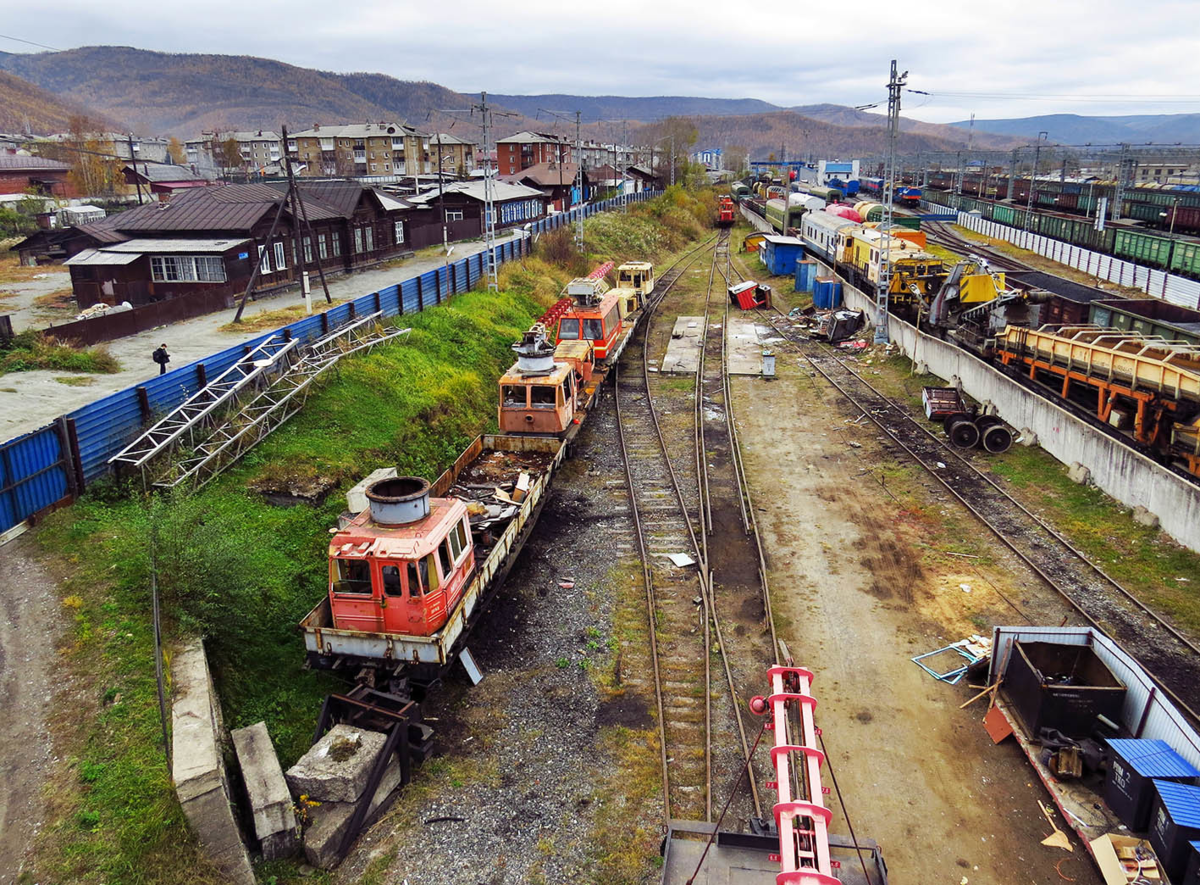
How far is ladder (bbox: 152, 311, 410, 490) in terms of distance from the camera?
1392 cm

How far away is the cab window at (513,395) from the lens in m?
17.7

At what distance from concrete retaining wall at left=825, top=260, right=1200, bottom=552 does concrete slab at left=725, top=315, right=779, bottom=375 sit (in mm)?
5649

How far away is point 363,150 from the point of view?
9781 centimetres

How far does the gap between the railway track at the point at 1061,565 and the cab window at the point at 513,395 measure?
32.2ft

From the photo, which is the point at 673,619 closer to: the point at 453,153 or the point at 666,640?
the point at 666,640

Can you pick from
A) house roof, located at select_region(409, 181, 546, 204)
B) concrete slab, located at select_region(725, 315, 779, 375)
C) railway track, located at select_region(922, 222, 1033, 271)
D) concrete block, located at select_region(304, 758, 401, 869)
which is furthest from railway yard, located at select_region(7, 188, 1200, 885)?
house roof, located at select_region(409, 181, 546, 204)

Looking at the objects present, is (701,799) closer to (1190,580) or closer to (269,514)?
(269,514)

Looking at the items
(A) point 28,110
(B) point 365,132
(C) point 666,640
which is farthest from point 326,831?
(A) point 28,110

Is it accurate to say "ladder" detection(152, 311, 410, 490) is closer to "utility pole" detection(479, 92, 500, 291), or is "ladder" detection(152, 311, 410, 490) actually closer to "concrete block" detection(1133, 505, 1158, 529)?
"utility pole" detection(479, 92, 500, 291)

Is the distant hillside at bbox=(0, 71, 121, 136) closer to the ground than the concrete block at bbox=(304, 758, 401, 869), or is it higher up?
higher up

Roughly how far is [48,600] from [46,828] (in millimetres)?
4122

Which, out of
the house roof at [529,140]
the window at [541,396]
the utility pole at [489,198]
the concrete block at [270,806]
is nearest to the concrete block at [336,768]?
the concrete block at [270,806]

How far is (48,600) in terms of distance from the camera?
1019 cm

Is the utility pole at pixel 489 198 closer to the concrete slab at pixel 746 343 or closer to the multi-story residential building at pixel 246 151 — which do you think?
the concrete slab at pixel 746 343
